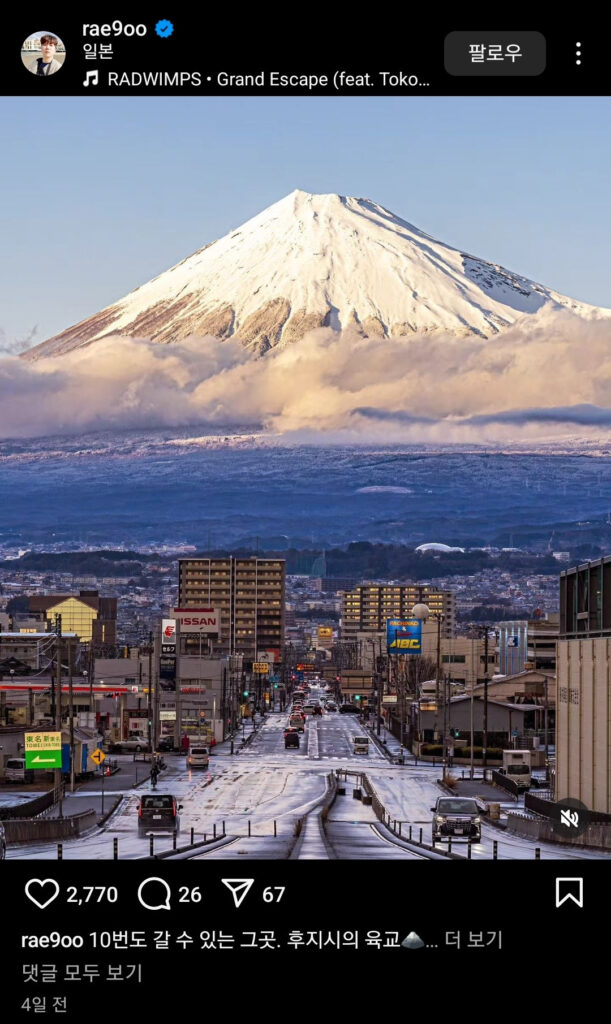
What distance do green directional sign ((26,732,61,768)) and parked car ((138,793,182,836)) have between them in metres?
11.5

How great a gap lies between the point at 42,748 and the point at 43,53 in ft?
155

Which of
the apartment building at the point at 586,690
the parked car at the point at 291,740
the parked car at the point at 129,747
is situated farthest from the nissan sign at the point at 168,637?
the apartment building at the point at 586,690

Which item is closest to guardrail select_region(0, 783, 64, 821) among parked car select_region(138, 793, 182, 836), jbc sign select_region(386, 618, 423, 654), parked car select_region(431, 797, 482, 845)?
parked car select_region(138, 793, 182, 836)

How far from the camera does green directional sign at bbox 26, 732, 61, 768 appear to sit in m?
55.3

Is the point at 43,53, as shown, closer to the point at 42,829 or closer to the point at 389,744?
the point at 42,829

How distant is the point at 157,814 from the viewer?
145ft

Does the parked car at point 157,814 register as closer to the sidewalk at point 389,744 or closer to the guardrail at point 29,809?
the guardrail at point 29,809

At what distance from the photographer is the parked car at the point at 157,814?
143 ft

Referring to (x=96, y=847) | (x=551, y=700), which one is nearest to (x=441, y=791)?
(x=96, y=847)

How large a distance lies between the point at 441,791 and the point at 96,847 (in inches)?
1419
